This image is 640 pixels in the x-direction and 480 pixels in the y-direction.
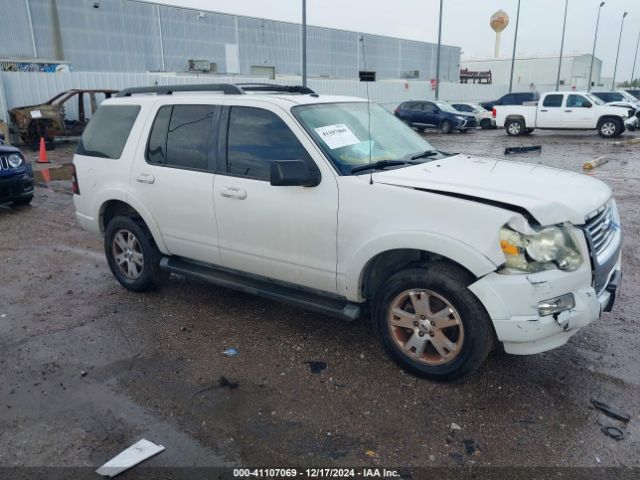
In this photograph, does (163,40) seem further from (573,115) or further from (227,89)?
(227,89)

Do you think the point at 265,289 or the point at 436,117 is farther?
the point at 436,117

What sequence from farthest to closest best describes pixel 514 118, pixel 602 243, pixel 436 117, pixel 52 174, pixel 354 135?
pixel 436 117
pixel 514 118
pixel 52 174
pixel 354 135
pixel 602 243

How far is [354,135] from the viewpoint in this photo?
4078mm

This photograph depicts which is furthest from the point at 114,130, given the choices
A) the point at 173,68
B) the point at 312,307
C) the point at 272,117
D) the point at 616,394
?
the point at 173,68

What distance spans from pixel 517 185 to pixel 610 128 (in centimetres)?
2125

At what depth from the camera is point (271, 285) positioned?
13.7 feet

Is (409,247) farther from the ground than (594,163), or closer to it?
farther from the ground

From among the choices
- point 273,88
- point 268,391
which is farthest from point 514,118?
point 268,391

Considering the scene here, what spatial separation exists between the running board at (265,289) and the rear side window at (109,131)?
4.03ft

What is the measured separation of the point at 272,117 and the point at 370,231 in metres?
1.25

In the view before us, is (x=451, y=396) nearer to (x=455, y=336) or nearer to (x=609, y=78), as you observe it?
(x=455, y=336)

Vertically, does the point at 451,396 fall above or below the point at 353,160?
below

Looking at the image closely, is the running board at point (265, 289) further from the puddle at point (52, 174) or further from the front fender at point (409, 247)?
the puddle at point (52, 174)

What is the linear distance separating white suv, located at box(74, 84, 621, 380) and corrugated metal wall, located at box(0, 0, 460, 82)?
21.1 metres
